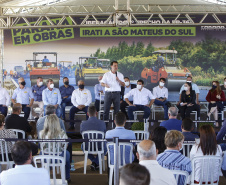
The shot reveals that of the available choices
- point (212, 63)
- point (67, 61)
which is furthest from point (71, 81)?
point (212, 63)

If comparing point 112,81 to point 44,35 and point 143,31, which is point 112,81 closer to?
point 143,31

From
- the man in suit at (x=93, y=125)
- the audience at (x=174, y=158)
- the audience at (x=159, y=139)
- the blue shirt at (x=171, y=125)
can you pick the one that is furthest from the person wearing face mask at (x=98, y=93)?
the audience at (x=174, y=158)

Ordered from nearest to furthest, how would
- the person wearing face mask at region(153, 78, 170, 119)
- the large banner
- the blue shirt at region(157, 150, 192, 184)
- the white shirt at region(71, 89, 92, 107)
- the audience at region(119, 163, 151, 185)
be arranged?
the audience at region(119, 163, 151, 185) → the blue shirt at region(157, 150, 192, 184) → the white shirt at region(71, 89, 92, 107) → the person wearing face mask at region(153, 78, 170, 119) → the large banner

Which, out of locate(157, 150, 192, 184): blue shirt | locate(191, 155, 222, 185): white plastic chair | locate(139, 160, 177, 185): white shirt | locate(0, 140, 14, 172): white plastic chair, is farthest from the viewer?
locate(0, 140, 14, 172): white plastic chair

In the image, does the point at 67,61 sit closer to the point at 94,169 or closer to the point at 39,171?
the point at 94,169

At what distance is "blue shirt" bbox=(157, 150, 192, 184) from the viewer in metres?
3.59

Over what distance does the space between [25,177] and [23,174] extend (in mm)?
33

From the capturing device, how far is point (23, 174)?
3008 mm

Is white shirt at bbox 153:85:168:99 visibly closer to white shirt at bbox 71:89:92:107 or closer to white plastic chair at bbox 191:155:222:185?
white shirt at bbox 71:89:92:107

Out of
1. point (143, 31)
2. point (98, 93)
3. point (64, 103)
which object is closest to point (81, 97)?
point (64, 103)

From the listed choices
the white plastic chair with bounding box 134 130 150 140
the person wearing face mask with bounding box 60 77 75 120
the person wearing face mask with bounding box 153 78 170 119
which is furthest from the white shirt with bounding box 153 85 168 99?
the white plastic chair with bounding box 134 130 150 140

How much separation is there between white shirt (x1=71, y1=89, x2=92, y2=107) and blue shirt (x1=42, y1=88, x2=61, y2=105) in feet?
1.33

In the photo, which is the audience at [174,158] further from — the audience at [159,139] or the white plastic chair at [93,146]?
the white plastic chair at [93,146]

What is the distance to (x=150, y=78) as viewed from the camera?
12.2 meters
